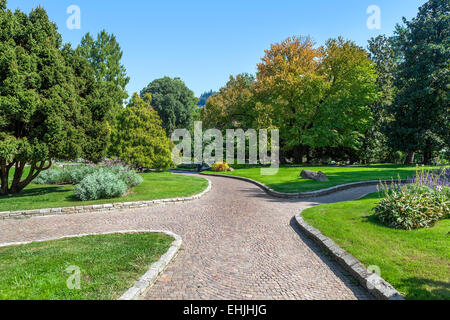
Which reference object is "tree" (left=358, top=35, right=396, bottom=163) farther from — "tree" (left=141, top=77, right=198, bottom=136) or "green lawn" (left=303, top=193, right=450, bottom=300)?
"tree" (left=141, top=77, right=198, bottom=136)

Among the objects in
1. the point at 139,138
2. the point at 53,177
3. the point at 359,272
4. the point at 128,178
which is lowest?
the point at 359,272

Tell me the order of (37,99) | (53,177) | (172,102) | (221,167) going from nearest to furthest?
(37,99), (53,177), (221,167), (172,102)

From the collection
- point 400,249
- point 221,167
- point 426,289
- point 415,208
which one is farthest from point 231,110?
point 426,289

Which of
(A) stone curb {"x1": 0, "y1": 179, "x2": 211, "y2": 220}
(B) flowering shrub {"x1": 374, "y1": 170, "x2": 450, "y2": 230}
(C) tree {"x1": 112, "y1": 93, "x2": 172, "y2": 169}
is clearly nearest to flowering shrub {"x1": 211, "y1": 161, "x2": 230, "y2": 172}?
(C) tree {"x1": 112, "y1": 93, "x2": 172, "y2": 169}

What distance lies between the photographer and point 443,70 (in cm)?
2506

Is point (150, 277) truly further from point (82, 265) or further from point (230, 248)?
point (230, 248)

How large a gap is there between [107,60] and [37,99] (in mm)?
37950

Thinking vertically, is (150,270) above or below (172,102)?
below

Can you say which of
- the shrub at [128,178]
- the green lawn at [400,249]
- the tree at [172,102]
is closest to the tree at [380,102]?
the green lawn at [400,249]

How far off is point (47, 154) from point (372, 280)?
12.4 meters

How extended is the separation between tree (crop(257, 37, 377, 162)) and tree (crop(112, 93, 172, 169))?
13.9m

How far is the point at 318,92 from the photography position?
28.7 m

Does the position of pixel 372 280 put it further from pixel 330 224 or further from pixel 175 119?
pixel 175 119

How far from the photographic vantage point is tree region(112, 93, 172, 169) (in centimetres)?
1862
